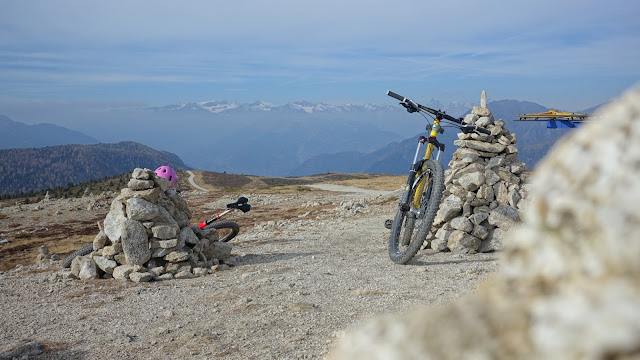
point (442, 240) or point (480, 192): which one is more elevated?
point (480, 192)

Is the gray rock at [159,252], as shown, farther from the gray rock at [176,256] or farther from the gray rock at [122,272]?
the gray rock at [122,272]

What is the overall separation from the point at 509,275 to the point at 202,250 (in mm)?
12894

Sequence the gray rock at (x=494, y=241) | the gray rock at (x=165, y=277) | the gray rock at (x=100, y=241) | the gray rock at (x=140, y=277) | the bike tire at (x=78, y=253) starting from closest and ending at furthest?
the gray rock at (x=140, y=277) < the gray rock at (x=165, y=277) < the gray rock at (x=494, y=241) < the gray rock at (x=100, y=241) < the bike tire at (x=78, y=253)

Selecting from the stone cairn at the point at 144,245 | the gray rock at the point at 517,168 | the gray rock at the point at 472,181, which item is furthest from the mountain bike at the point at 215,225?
the gray rock at the point at 517,168

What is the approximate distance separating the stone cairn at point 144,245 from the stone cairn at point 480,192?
20.7 feet

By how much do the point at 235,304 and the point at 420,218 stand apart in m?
5.30

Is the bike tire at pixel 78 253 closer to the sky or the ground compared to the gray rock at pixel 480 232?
closer to the ground

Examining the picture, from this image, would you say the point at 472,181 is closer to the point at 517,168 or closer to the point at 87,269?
the point at 517,168

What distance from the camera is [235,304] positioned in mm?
9188

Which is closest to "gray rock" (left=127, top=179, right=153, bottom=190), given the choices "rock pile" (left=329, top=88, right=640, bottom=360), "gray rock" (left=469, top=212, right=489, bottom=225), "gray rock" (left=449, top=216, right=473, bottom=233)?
"gray rock" (left=449, top=216, right=473, bottom=233)

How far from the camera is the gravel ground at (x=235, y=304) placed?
7.44 meters

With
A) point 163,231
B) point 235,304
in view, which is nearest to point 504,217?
point 235,304

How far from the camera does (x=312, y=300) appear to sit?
904 cm

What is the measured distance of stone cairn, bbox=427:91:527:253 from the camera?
12.5m
